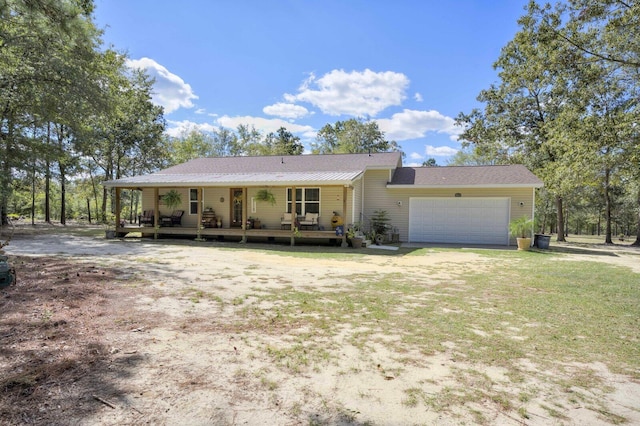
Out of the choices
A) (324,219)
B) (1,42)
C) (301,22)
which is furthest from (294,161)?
(1,42)

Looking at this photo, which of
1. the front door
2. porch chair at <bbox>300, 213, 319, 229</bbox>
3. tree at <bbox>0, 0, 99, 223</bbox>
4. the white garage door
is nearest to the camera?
tree at <bbox>0, 0, 99, 223</bbox>

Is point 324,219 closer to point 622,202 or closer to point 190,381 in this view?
point 190,381

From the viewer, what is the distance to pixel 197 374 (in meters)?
2.80

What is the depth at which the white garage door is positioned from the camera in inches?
582

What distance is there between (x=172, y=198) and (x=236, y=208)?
2.94 m

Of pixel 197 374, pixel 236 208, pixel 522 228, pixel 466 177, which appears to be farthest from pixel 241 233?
pixel 197 374

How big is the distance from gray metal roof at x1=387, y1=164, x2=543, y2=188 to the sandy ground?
12.0 metres

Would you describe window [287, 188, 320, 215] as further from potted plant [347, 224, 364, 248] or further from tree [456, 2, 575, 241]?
tree [456, 2, 575, 241]

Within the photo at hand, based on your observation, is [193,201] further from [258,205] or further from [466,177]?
[466,177]

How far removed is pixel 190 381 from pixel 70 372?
1000 millimetres

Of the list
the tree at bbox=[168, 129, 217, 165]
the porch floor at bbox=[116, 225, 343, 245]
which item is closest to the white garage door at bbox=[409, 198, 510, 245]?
the porch floor at bbox=[116, 225, 343, 245]

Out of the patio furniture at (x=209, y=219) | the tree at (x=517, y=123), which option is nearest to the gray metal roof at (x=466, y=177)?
the tree at (x=517, y=123)

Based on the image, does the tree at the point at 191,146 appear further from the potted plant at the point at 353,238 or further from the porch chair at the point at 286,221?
the potted plant at the point at 353,238

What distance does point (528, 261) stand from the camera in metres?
10.0
